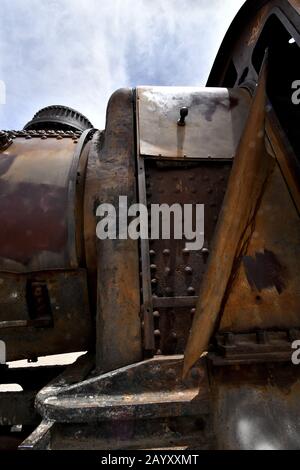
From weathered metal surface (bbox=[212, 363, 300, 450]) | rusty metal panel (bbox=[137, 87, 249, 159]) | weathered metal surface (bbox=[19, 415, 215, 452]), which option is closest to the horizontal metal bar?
weathered metal surface (bbox=[212, 363, 300, 450])

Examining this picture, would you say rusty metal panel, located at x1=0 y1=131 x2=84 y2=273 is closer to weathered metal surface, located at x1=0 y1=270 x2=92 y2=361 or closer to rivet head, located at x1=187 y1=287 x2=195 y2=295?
weathered metal surface, located at x1=0 y1=270 x2=92 y2=361

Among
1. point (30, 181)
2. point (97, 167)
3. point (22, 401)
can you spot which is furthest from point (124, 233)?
point (22, 401)

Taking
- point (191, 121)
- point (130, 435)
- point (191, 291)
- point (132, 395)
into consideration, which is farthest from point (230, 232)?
point (191, 121)

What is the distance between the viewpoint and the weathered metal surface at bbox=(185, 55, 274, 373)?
63.6 inches

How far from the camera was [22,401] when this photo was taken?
219 centimetres

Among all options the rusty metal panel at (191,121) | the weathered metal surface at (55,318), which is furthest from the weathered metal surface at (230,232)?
the weathered metal surface at (55,318)

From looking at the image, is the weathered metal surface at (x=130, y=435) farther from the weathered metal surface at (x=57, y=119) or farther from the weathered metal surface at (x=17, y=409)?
the weathered metal surface at (x=57, y=119)

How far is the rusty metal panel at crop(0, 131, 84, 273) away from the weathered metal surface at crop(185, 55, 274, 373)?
0.94 meters

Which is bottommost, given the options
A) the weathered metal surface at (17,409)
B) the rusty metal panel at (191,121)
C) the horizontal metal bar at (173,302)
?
the weathered metal surface at (17,409)

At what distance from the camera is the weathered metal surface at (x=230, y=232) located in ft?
5.30

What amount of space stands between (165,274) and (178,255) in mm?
153

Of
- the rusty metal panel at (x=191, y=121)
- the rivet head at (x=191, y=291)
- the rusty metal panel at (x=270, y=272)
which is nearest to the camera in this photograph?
the rusty metal panel at (x=270, y=272)

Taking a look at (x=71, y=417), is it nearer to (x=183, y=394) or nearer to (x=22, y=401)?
(x=183, y=394)

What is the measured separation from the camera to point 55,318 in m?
2.22
